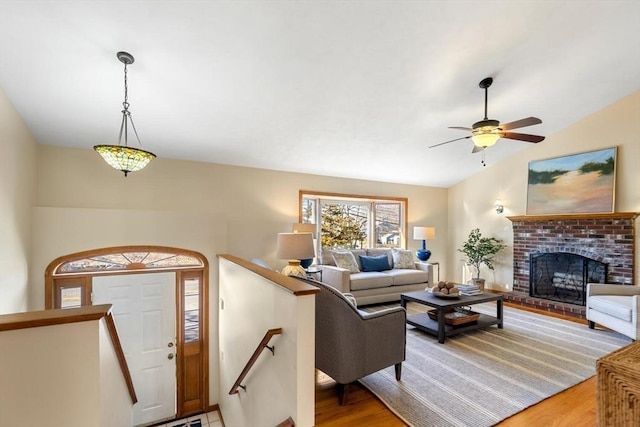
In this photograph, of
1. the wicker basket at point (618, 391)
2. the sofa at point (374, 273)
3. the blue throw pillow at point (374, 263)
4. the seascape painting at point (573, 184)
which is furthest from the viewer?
the blue throw pillow at point (374, 263)

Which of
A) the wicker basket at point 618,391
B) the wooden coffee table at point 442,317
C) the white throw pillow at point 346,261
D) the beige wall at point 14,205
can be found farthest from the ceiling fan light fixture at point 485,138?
the beige wall at point 14,205

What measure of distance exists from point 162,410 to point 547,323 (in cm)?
540

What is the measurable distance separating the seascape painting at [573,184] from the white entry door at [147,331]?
608cm

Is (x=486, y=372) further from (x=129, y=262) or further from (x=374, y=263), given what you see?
(x=129, y=262)

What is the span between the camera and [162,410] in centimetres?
392

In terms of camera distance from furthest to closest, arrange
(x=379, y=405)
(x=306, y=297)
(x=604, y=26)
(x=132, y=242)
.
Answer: (x=132, y=242)
(x=604, y=26)
(x=379, y=405)
(x=306, y=297)

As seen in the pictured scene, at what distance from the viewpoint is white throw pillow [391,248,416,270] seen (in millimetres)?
5887

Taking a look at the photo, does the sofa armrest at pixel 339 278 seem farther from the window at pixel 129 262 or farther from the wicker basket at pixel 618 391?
the wicker basket at pixel 618 391

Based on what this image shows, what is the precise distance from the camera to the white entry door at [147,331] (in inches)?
148

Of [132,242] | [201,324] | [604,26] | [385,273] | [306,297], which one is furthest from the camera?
[385,273]

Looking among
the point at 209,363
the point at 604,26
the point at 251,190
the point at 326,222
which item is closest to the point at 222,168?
the point at 251,190

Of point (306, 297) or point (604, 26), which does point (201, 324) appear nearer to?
point (306, 297)

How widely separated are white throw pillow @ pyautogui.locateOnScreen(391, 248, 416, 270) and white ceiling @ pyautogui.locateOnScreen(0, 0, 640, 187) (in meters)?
2.36

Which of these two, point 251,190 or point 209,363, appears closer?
point 209,363
